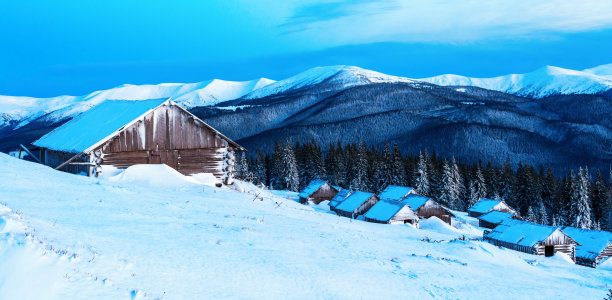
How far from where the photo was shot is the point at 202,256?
9078 mm

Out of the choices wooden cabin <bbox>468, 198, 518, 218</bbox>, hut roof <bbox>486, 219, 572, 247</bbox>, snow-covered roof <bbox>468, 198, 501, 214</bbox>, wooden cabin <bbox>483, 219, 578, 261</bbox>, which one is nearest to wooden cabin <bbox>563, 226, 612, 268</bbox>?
wooden cabin <bbox>483, 219, 578, 261</bbox>

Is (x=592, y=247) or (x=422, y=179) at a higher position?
(x=422, y=179)

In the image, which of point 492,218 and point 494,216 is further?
point 494,216

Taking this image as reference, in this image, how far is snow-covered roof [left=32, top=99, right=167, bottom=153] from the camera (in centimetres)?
2378

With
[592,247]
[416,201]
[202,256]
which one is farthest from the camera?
[416,201]

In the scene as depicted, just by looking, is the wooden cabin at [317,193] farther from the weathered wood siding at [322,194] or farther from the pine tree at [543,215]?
the pine tree at [543,215]

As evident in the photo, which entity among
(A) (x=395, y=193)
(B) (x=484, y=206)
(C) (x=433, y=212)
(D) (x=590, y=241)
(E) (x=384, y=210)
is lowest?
(D) (x=590, y=241)

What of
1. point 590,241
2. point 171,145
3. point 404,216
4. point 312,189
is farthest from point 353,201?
point 171,145

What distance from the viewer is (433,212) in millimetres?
57688

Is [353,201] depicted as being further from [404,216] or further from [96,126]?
[96,126]

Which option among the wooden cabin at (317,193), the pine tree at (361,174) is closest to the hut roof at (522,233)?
the wooden cabin at (317,193)

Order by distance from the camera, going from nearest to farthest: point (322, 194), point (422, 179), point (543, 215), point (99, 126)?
1. point (99, 126)
2. point (322, 194)
3. point (543, 215)
4. point (422, 179)

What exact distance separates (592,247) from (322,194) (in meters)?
36.4

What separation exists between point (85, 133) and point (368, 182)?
62748mm
